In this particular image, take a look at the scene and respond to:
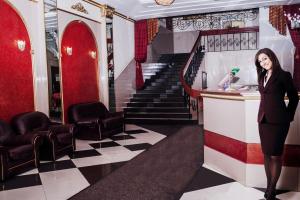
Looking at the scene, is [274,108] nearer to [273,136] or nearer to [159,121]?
[273,136]

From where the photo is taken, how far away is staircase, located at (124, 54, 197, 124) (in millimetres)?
7962

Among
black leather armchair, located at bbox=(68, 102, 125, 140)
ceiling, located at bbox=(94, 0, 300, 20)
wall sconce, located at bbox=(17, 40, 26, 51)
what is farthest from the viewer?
ceiling, located at bbox=(94, 0, 300, 20)

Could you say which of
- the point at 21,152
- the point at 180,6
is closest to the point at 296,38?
the point at 180,6

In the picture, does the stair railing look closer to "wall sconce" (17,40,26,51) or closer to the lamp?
the lamp

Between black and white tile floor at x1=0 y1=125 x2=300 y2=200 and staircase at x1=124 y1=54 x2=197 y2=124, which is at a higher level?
staircase at x1=124 y1=54 x2=197 y2=124

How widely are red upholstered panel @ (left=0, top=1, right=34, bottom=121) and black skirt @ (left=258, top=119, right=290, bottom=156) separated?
397 cm

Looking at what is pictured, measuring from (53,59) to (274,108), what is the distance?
4.61 m

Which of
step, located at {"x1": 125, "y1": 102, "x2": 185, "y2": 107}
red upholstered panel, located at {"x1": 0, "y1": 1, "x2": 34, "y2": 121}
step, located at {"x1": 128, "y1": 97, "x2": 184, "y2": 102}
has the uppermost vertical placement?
red upholstered panel, located at {"x1": 0, "y1": 1, "x2": 34, "y2": 121}

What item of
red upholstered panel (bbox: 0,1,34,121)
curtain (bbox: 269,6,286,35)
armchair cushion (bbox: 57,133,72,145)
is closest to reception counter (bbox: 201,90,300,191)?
armchair cushion (bbox: 57,133,72,145)

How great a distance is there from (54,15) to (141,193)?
14.2 ft

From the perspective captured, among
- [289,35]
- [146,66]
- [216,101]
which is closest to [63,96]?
[216,101]

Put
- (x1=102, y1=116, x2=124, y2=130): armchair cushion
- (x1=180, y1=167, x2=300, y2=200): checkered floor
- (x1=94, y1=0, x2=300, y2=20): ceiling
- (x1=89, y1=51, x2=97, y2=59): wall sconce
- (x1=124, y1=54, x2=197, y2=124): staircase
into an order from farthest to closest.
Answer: (x1=124, y1=54, x2=197, y2=124): staircase
(x1=94, y1=0, x2=300, y2=20): ceiling
(x1=89, y1=51, x2=97, y2=59): wall sconce
(x1=102, y1=116, x2=124, y2=130): armchair cushion
(x1=180, y1=167, x2=300, y2=200): checkered floor

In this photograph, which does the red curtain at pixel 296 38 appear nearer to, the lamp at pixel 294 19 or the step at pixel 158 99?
the lamp at pixel 294 19

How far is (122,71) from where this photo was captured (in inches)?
345
